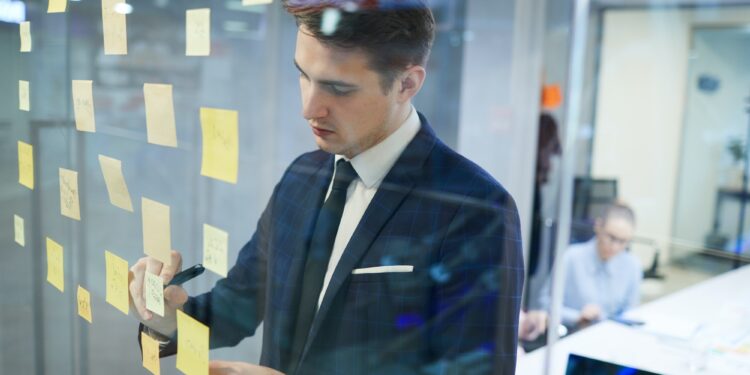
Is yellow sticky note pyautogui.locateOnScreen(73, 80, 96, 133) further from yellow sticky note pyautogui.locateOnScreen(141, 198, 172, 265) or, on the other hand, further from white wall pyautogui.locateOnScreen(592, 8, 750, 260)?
white wall pyautogui.locateOnScreen(592, 8, 750, 260)

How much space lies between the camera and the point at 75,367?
1717mm

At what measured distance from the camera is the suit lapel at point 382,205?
0.79 meters

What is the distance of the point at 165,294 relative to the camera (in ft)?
3.86

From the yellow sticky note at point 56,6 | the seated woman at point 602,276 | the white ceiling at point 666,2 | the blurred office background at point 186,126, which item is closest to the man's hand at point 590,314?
the seated woman at point 602,276

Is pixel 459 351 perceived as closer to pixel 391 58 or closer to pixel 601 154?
pixel 391 58

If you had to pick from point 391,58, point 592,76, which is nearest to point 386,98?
point 391,58

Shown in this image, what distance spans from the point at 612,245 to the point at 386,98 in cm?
231

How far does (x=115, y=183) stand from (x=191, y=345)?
0.37m

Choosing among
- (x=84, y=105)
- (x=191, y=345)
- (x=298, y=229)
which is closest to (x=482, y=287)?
(x=298, y=229)

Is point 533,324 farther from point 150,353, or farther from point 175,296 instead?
point 150,353

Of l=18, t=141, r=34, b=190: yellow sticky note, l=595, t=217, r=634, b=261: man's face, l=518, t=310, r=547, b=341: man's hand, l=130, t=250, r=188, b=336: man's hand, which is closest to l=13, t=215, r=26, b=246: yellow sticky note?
l=18, t=141, r=34, b=190: yellow sticky note

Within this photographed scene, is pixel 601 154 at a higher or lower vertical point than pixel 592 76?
lower

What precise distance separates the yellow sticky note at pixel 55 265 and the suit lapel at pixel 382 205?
38.5 inches

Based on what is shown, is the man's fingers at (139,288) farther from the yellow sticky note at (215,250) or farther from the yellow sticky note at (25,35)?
the yellow sticky note at (25,35)
